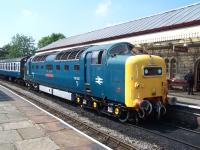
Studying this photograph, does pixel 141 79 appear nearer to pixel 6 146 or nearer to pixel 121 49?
pixel 121 49

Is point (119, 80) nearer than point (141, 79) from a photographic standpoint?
No

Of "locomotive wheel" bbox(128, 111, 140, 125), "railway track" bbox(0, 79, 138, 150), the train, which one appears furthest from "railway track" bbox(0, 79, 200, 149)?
the train

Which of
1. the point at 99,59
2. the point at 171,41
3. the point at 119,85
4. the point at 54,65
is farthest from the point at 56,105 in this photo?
the point at 171,41

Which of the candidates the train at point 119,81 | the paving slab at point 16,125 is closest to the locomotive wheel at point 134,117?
the train at point 119,81

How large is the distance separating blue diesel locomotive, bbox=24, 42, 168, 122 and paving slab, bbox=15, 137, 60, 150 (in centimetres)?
357

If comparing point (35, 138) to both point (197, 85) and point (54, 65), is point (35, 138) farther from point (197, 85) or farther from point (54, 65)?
point (197, 85)

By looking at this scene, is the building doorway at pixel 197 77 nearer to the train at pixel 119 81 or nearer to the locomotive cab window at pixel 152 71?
the train at pixel 119 81

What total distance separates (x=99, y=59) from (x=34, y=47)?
5029 inches

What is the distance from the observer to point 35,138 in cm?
1048

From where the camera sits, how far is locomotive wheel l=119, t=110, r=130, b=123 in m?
12.7

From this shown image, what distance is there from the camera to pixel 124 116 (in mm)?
13297

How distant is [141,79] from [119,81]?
3.12ft

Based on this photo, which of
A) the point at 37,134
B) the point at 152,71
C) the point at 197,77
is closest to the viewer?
the point at 37,134

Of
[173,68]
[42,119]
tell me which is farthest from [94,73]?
[173,68]
